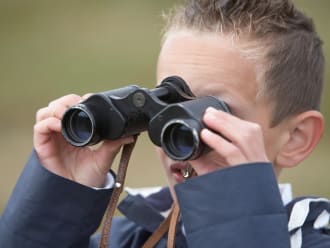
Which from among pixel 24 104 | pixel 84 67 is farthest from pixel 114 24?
pixel 24 104

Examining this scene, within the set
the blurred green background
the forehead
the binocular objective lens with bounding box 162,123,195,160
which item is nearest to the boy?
the forehead

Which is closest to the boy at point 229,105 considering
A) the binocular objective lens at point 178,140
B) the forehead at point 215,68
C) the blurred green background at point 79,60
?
the forehead at point 215,68

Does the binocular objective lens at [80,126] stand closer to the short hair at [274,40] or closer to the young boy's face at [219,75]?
the young boy's face at [219,75]

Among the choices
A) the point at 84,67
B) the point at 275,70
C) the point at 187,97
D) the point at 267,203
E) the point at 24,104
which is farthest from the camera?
the point at 84,67

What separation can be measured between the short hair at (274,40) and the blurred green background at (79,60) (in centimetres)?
199

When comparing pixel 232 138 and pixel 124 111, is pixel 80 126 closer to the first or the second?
pixel 124 111

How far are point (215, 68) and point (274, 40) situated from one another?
0.16 metres

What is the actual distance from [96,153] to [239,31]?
39 centimetres

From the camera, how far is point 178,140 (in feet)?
5.05

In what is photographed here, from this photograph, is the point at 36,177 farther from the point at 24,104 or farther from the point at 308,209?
the point at 24,104

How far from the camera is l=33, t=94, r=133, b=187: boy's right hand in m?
1.79

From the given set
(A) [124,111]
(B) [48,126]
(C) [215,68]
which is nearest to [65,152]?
(B) [48,126]

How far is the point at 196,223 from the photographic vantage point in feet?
4.94

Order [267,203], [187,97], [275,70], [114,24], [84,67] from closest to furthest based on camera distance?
1. [267,203]
2. [187,97]
3. [275,70]
4. [84,67]
5. [114,24]
